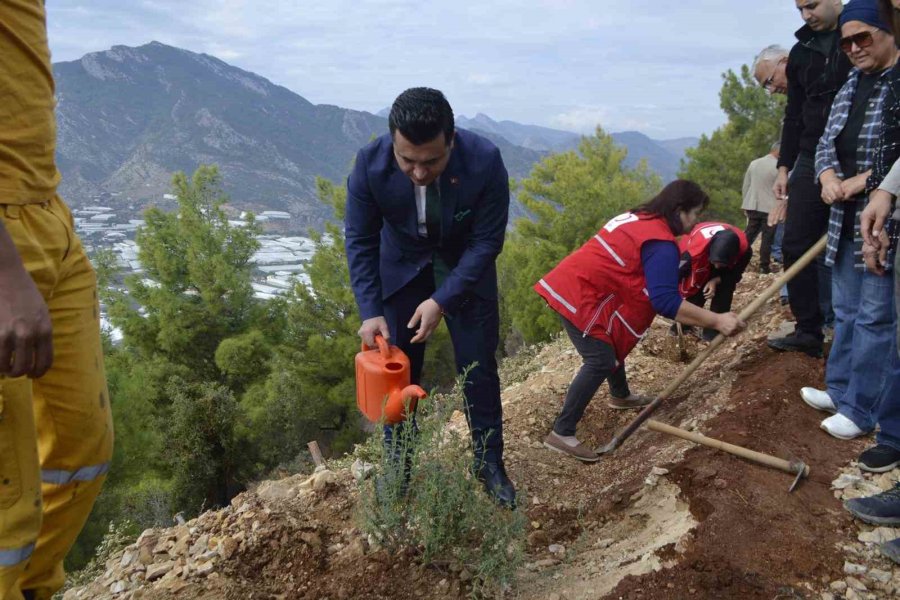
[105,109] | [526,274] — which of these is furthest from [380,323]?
[105,109]

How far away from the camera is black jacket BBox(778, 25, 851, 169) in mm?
3289

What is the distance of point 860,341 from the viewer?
2754mm

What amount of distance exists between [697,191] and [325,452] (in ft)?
65.1

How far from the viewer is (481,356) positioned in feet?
8.68

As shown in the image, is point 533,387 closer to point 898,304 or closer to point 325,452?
point 898,304

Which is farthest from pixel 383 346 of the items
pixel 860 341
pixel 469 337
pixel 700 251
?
pixel 700 251

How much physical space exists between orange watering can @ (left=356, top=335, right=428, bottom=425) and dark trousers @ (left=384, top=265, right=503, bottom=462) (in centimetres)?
31

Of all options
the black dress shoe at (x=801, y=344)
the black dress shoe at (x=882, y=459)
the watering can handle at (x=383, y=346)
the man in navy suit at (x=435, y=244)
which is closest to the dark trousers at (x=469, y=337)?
A: the man in navy suit at (x=435, y=244)

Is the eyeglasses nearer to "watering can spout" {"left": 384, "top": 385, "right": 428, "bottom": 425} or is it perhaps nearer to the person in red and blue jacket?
the person in red and blue jacket

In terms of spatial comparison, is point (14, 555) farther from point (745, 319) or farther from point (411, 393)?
point (745, 319)

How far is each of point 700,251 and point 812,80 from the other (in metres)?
1.21

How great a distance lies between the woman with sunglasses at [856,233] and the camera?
2646 millimetres

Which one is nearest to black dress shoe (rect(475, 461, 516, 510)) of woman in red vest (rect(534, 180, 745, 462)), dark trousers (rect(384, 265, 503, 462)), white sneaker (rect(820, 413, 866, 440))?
dark trousers (rect(384, 265, 503, 462))

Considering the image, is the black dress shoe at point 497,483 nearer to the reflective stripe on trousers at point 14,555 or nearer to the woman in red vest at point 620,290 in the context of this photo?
the woman in red vest at point 620,290
